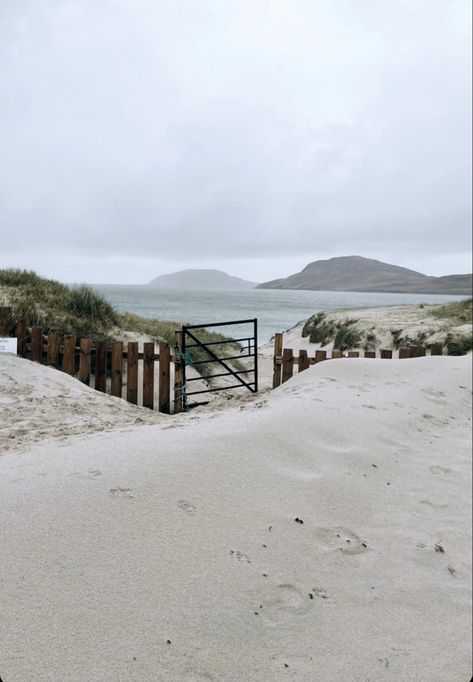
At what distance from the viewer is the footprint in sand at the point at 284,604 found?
216 cm

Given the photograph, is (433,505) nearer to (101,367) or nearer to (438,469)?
(438,469)

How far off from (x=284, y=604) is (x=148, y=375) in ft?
18.1

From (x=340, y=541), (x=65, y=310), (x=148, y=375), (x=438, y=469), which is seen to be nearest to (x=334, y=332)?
(x=65, y=310)

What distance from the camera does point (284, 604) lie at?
2.23m

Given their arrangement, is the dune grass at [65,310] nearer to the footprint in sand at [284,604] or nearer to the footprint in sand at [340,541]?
the footprint in sand at [340,541]

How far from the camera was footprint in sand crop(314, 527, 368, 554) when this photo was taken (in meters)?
2.69

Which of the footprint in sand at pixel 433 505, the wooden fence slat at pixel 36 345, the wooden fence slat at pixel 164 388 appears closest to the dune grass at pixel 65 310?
the wooden fence slat at pixel 36 345

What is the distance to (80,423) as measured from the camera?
4.75 meters

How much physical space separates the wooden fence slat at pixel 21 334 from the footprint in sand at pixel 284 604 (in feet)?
20.8

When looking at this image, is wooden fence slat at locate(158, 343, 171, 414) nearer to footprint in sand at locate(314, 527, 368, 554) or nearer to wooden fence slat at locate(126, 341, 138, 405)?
wooden fence slat at locate(126, 341, 138, 405)

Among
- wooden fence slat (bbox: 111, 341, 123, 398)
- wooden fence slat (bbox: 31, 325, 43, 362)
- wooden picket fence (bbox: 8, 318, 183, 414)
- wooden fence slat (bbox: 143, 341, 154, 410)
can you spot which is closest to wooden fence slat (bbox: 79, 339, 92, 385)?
wooden picket fence (bbox: 8, 318, 183, 414)

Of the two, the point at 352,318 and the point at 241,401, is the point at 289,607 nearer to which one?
the point at 241,401

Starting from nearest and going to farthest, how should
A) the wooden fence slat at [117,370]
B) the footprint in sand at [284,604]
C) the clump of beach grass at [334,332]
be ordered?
1. the footprint in sand at [284,604]
2. the wooden fence slat at [117,370]
3. the clump of beach grass at [334,332]

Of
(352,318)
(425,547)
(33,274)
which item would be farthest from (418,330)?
(425,547)
